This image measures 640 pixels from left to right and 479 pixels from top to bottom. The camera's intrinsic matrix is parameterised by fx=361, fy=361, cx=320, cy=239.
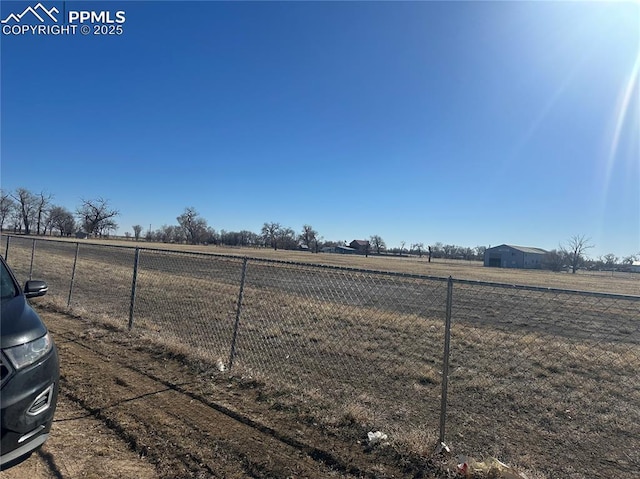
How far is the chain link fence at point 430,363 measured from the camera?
12.1 ft

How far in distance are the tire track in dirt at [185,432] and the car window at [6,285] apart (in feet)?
4.25

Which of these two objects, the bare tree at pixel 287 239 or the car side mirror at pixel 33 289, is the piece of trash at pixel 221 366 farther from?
the bare tree at pixel 287 239

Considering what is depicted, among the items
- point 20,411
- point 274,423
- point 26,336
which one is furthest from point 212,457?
point 26,336

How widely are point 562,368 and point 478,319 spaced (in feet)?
16.1

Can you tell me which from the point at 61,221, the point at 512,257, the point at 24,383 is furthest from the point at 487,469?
the point at 61,221

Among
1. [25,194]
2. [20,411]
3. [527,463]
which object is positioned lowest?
[527,463]

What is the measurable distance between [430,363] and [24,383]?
5537 mm

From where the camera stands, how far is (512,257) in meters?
83.9

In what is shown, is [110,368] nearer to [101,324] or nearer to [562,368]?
[101,324]

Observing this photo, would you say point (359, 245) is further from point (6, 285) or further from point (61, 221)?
point (6, 285)

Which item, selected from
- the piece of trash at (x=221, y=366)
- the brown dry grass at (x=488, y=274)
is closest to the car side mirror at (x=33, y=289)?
the piece of trash at (x=221, y=366)

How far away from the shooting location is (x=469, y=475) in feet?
9.41

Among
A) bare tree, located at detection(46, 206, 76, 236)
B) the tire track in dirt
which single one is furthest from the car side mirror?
bare tree, located at detection(46, 206, 76, 236)

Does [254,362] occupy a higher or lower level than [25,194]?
lower
